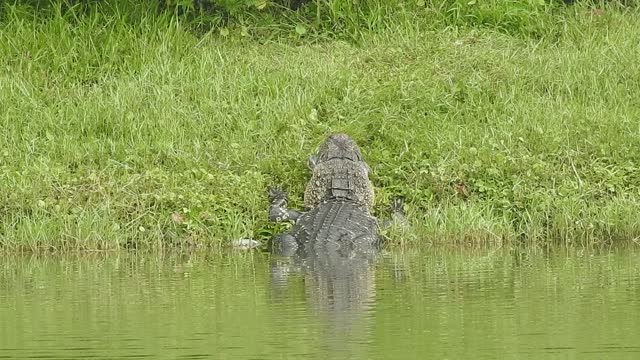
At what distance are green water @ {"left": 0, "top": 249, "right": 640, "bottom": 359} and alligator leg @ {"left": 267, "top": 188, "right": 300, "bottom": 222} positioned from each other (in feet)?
2.43

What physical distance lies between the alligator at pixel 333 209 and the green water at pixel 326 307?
17.6 inches

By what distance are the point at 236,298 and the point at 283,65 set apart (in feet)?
18.4

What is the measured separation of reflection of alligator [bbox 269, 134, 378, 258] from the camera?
38.1ft

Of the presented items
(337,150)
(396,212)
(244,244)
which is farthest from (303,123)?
(244,244)

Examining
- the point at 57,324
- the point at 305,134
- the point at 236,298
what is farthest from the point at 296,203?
the point at 57,324

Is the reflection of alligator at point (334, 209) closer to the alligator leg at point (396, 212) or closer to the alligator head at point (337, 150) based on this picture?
the alligator head at point (337, 150)

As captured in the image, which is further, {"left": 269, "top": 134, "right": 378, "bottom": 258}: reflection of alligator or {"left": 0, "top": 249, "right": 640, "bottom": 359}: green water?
{"left": 269, "top": 134, "right": 378, "bottom": 258}: reflection of alligator

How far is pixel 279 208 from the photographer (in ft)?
39.4

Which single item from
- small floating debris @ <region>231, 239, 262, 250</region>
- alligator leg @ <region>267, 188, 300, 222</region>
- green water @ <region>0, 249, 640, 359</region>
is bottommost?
green water @ <region>0, 249, 640, 359</region>

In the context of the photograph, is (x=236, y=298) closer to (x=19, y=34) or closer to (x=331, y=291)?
(x=331, y=291)

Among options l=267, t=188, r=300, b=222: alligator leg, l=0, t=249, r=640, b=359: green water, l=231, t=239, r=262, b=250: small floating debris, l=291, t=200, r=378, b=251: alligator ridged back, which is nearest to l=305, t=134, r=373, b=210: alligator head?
l=291, t=200, r=378, b=251: alligator ridged back

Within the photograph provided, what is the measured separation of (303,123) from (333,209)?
3.92ft

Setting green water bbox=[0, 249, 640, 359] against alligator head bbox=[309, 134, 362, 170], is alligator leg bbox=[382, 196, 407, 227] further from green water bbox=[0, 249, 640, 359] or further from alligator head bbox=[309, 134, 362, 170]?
green water bbox=[0, 249, 640, 359]

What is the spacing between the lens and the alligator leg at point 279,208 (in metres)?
11.9
